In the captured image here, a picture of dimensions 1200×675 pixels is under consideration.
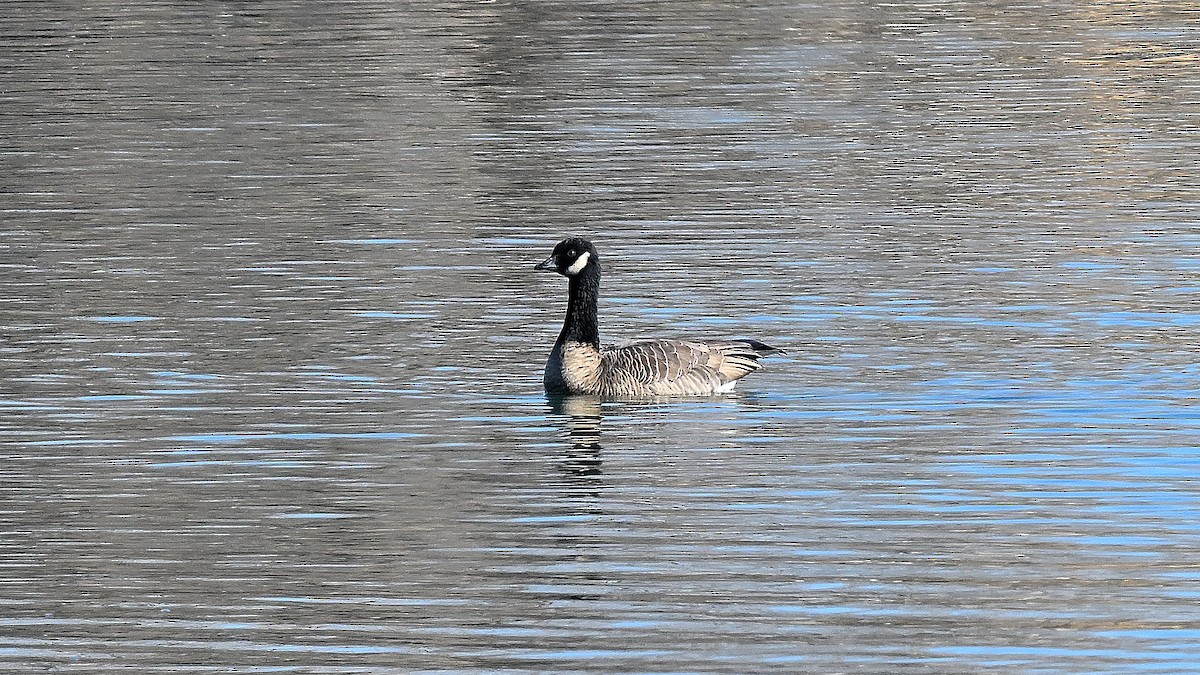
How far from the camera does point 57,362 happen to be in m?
19.7

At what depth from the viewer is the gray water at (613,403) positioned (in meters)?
12.6

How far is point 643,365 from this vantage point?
61.4 feet

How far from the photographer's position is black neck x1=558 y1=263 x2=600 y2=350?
63.0 feet

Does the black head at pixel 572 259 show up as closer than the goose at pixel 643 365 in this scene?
No

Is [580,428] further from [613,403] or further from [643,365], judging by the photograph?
[613,403]

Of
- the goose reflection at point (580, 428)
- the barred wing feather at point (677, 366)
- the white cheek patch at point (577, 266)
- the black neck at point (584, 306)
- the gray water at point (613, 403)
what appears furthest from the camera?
the white cheek patch at point (577, 266)

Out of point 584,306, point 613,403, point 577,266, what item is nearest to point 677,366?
point 613,403

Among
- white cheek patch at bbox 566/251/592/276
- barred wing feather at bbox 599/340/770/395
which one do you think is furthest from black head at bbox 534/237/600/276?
barred wing feather at bbox 599/340/770/395

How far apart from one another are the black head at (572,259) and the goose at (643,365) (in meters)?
0.27

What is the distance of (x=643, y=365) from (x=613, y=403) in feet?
1.59

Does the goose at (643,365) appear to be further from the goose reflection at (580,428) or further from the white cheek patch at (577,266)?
the white cheek patch at (577,266)

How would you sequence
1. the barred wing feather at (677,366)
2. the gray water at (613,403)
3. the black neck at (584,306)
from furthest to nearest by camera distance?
1. the black neck at (584,306)
2. the barred wing feather at (677,366)
3. the gray water at (613,403)

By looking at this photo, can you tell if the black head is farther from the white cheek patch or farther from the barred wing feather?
the barred wing feather

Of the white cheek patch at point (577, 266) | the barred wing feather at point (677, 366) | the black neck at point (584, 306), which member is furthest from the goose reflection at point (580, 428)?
the white cheek patch at point (577, 266)
